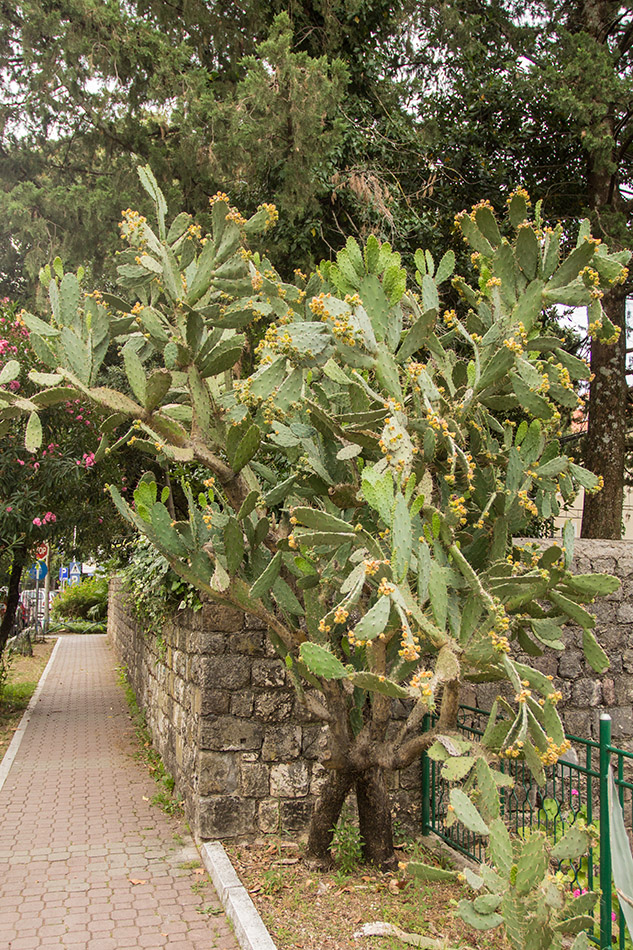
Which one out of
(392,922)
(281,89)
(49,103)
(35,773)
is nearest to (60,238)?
(49,103)

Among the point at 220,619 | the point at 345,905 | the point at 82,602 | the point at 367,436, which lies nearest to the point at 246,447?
the point at 367,436

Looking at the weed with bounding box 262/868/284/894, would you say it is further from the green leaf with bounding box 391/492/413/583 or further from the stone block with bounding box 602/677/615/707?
the stone block with bounding box 602/677/615/707

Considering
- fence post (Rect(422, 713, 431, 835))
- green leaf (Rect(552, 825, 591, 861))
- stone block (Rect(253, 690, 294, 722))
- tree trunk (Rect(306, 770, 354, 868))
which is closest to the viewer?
green leaf (Rect(552, 825, 591, 861))

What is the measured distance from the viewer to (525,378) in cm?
358

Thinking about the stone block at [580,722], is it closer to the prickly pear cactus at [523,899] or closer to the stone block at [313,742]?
the stone block at [313,742]

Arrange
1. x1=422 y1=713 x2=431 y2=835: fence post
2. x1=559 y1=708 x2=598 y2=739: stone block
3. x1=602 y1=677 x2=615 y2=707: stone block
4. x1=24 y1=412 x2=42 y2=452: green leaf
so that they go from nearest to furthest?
x1=24 y1=412 x2=42 y2=452: green leaf → x1=422 y1=713 x2=431 y2=835: fence post → x1=559 y1=708 x2=598 y2=739: stone block → x1=602 y1=677 x2=615 y2=707: stone block

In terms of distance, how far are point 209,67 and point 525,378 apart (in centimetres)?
923

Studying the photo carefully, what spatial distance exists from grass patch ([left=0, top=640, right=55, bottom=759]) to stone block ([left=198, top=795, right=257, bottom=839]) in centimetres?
392

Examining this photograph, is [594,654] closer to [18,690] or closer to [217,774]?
[217,774]

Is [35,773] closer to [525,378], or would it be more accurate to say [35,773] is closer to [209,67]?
[525,378]

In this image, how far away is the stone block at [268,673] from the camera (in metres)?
5.29

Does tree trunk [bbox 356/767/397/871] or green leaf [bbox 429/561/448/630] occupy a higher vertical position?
green leaf [bbox 429/561/448/630]

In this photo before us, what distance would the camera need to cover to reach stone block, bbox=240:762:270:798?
16.9 ft

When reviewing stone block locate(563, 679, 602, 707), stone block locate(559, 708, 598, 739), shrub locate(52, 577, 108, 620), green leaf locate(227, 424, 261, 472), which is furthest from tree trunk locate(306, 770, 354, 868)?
shrub locate(52, 577, 108, 620)
